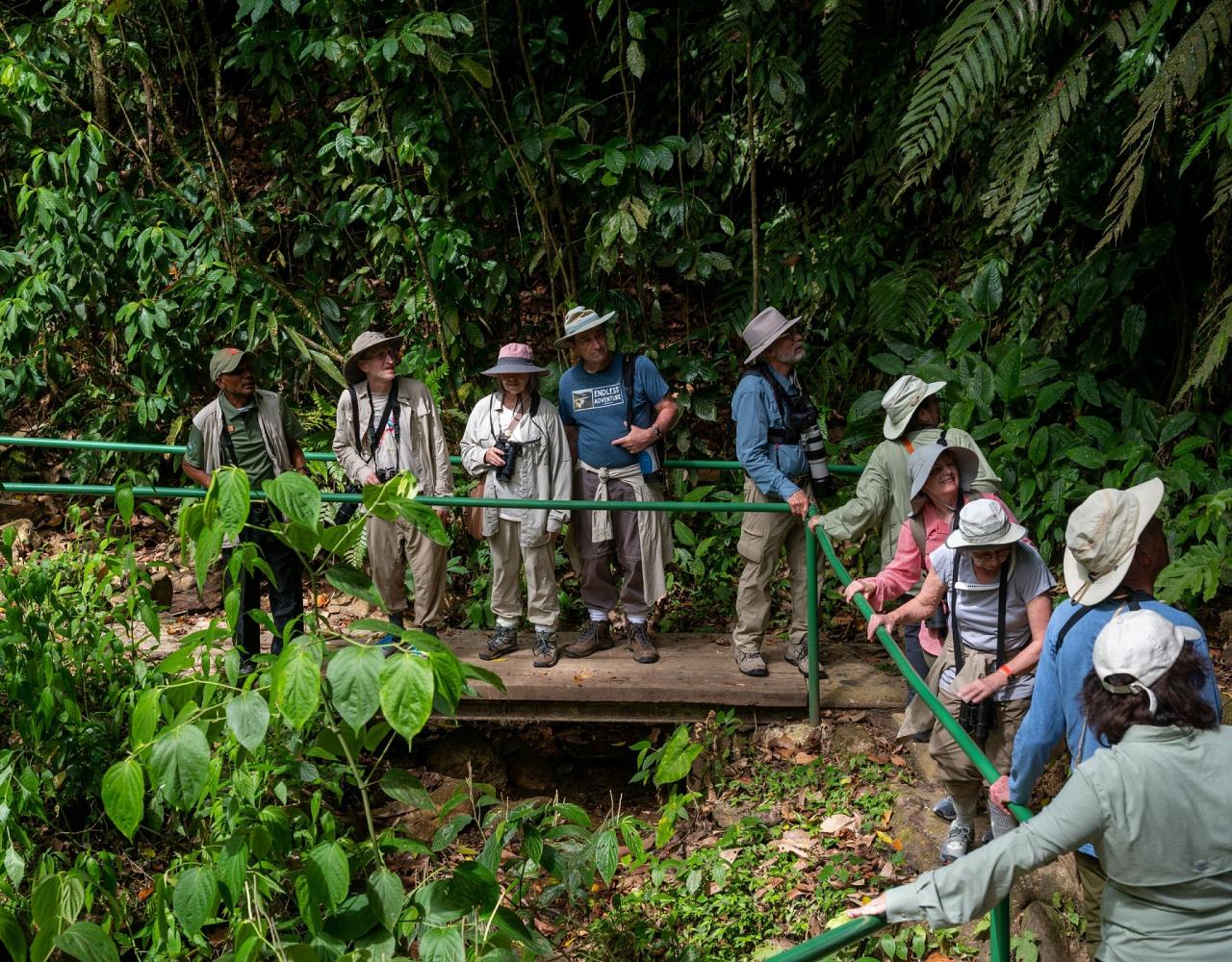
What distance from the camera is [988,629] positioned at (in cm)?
402

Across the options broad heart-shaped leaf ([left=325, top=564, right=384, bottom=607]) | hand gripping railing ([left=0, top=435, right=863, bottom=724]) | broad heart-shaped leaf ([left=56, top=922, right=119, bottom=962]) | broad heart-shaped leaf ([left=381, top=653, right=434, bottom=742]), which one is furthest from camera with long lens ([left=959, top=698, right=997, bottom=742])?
broad heart-shaped leaf ([left=56, top=922, right=119, bottom=962])

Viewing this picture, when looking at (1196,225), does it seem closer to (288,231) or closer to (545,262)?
(545,262)

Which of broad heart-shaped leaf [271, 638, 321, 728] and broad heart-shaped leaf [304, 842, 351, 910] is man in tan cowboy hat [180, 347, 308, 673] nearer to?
broad heart-shaped leaf [304, 842, 351, 910]

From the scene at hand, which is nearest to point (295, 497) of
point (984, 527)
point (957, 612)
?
Answer: point (984, 527)

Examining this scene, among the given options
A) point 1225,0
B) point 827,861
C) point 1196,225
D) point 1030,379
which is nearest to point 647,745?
point 827,861

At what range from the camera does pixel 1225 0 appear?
418 cm

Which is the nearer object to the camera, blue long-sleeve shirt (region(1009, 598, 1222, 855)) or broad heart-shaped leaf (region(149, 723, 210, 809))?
broad heart-shaped leaf (region(149, 723, 210, 809))

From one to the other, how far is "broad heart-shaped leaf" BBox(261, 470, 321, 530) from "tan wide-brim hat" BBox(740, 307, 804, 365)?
310 cm

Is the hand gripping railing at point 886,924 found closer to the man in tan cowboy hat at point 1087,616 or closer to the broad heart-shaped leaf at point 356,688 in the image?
the man in tan cowboy hat at point 1087,616

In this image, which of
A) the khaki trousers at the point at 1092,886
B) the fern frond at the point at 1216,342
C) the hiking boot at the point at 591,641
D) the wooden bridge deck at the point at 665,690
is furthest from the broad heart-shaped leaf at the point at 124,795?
the fern frond at the point at 1216,342

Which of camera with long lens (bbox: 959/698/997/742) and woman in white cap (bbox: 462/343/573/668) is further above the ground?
woman in white cap (bbox: 462/343/573/668)

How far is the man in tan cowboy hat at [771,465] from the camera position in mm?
5434

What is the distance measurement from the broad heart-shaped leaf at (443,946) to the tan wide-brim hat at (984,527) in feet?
6.76

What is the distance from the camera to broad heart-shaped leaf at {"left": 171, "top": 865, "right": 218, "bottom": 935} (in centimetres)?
272
